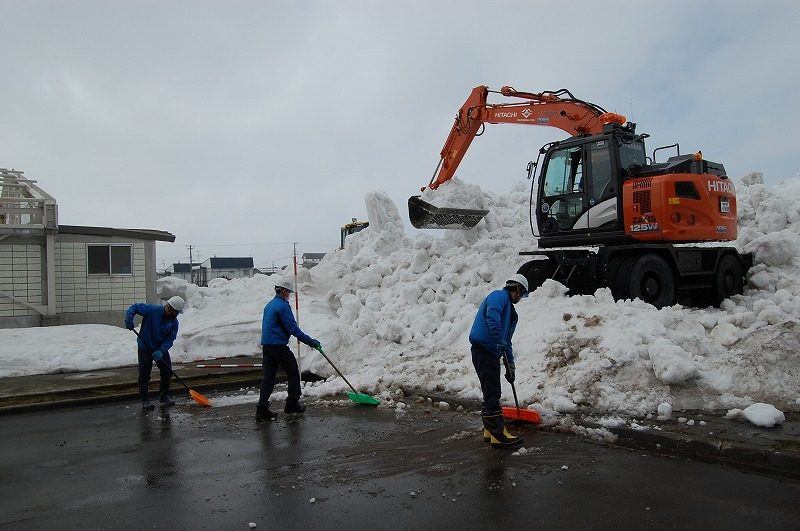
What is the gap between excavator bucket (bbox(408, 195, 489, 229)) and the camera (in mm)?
13703

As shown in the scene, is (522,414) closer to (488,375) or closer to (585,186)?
(488,375)

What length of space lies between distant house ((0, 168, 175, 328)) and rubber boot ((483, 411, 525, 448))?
12.8 metres

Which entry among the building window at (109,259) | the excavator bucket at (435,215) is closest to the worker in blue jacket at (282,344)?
the excavator bucket at (435,215)

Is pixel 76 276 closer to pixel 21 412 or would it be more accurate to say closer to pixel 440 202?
pixel 21 412

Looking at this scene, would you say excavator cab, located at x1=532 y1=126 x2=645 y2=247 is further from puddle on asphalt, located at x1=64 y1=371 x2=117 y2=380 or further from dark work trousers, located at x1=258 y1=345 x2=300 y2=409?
puddle on asphalt, located at x1=64 y1=371 x2=117 y2=380

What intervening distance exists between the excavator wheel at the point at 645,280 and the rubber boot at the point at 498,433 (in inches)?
171

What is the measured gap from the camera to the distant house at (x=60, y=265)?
14.7 meters

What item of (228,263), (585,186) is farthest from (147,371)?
(228,263)

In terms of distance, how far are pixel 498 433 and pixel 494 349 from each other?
797 millimetres

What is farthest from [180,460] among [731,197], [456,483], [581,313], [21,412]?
[731,197]

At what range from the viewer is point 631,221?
32.7 ft

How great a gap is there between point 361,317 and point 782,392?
22.5ft

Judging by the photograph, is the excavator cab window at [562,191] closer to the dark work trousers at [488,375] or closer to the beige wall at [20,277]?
the dark work trousers at [488,375]

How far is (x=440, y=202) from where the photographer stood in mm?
14609
